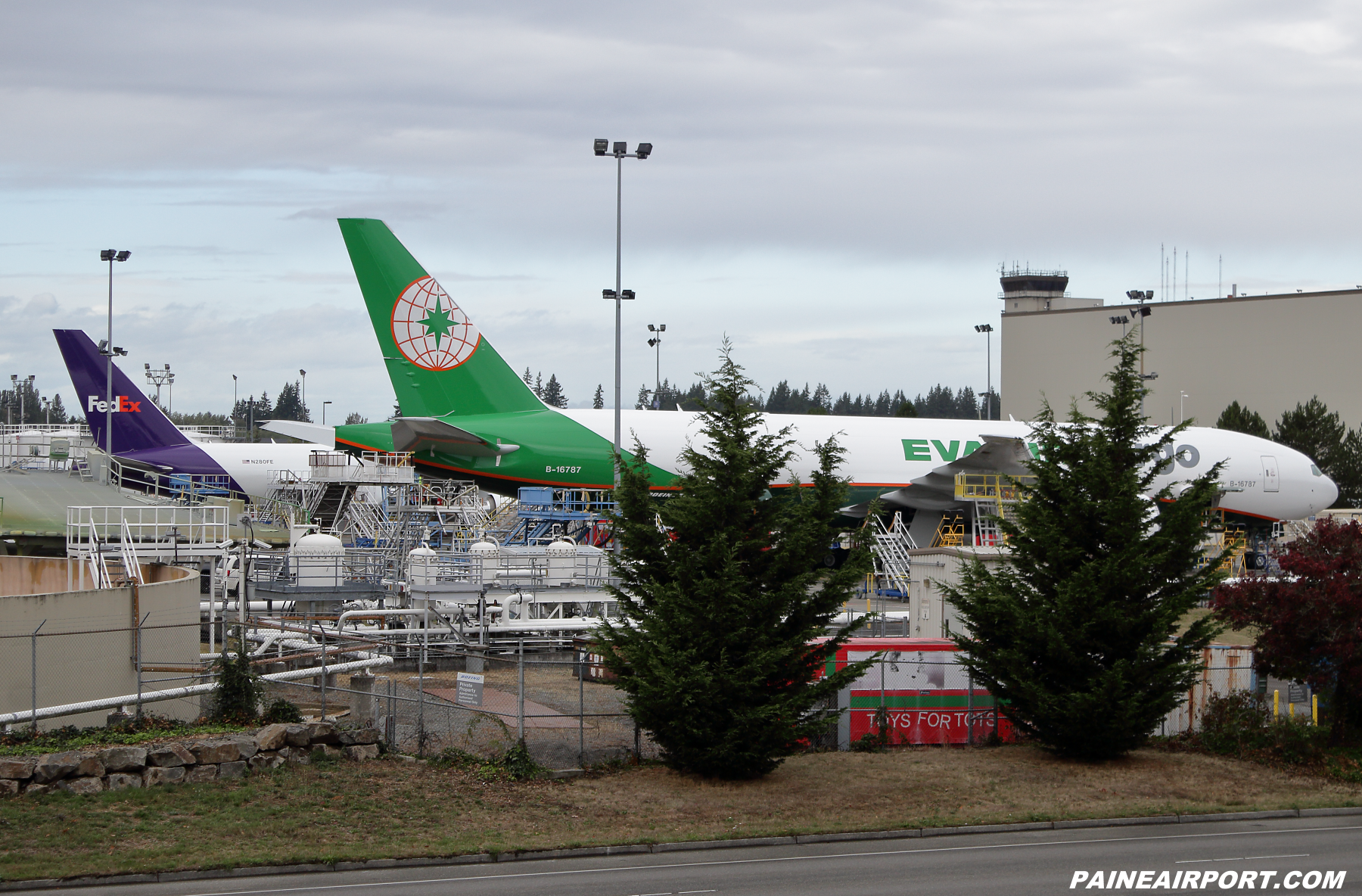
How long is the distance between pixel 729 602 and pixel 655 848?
420 cm

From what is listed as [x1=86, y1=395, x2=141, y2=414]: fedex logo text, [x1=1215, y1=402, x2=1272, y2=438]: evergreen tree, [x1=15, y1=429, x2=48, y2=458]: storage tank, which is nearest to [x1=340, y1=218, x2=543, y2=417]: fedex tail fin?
[x1=15, y1=429, x2=48, y2=458]: storage tank

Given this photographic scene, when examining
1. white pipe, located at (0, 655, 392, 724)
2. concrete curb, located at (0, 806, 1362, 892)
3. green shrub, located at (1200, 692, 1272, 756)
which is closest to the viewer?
concrete curb, located at (0, 806, 1362, 892)

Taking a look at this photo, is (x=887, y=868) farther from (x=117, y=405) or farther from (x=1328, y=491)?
(x=117, y=405)

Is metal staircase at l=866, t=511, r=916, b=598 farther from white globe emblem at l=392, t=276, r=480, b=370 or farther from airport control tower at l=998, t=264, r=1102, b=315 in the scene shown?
airport control tower at l=998, t=264, r=1102, b=315

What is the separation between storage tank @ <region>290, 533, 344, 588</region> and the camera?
3060 centimetres

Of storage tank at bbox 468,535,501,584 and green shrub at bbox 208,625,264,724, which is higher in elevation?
storage tank at bbox 468,535,501,584

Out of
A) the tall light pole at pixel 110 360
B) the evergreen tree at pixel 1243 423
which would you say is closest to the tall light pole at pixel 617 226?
the tall light pole at pixel 110 360

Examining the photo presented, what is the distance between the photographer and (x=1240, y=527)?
2019 inches

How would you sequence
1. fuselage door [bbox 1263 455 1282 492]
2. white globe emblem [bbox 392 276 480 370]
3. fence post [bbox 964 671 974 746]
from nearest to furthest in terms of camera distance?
fence post [bbox 964 671 974 746]
white globe emblem [bbox 392 276 480 370]
fuselage door [bbox 1263 455 1282 492]

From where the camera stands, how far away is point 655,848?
15625 millimetres

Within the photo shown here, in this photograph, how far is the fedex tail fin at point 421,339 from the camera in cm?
4172

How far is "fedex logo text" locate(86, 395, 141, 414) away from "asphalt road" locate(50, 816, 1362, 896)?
149ft

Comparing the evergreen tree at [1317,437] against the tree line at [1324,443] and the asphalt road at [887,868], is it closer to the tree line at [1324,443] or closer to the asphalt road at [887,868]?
the tree line at [1324,443]

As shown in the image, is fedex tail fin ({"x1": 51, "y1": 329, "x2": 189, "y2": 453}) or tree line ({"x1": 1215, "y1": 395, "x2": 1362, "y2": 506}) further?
tree line ({"x1": 1215, "y1": 395, "x2": 1362, "y2": 506})
